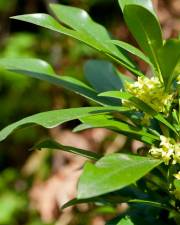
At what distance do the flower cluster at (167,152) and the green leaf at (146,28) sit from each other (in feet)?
0.31

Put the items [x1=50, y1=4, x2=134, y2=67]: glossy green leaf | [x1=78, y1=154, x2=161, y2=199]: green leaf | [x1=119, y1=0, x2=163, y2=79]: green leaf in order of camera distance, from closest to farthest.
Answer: [x1=78, y1=154, x2=161, y2=199]: green leaf → [x1=119, y1=0, x2=163, y2=79]: green leaf → [x1=50, y1=4, x2=134, y2=67]: glossy green leaf

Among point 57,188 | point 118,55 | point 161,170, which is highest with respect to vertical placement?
point 118,55

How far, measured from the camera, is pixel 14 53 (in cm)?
278

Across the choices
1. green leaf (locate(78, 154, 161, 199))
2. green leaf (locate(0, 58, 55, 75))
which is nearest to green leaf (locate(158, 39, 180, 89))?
green leaf (locate(78, 154, 161, 199))

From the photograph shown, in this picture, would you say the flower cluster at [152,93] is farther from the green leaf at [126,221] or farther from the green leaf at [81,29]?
the green leaf at [126,221]

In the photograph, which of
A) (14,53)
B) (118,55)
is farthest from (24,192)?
(118,55)

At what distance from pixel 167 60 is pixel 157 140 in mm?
129

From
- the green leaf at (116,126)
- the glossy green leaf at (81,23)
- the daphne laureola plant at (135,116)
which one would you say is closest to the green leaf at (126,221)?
the daphne laureola plant at (135,116)

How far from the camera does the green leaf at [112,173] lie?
2.25 ft

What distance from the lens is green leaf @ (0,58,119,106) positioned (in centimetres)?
97

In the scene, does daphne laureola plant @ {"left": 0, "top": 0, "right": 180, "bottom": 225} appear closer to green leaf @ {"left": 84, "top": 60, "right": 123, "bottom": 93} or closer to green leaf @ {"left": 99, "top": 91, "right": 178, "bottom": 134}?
green leaf @ {"left": 99, "top": 91, "right": 178, "bottom": 134}

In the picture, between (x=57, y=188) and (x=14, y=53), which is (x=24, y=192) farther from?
(x=14, y=53)

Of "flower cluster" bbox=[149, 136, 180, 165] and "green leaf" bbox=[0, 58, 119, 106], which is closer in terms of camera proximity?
"flower cluster" bbox=[149, 136, 180, 165]

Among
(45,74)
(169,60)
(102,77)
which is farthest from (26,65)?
(169,60)
